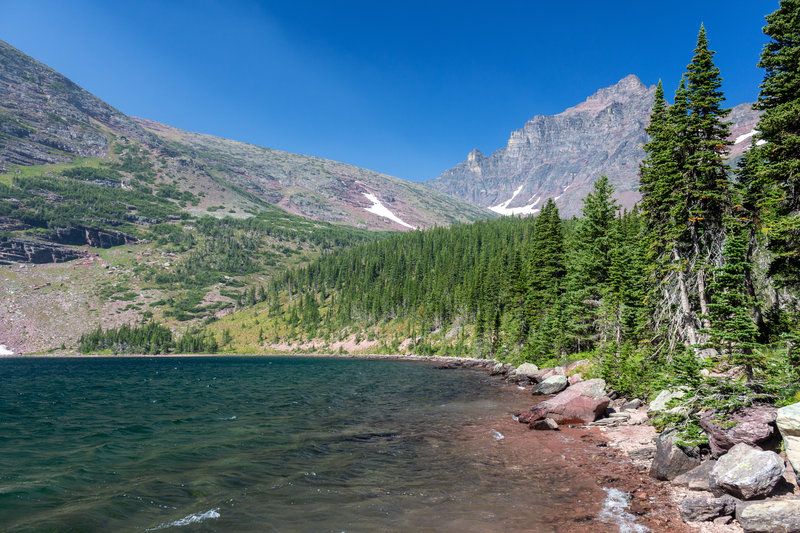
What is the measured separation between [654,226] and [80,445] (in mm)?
36550

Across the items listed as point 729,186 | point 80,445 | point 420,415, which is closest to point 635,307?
point 729,186

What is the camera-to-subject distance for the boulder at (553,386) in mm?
31672

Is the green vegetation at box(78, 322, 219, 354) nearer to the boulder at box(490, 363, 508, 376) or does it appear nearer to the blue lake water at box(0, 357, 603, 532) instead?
the boulder at box(490, 363, 508, 376)

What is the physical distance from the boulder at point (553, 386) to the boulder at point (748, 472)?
21548 mm

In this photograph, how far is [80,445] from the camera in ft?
62.3

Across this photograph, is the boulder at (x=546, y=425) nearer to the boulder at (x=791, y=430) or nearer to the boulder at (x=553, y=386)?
the boulder at (x=553, y=386)

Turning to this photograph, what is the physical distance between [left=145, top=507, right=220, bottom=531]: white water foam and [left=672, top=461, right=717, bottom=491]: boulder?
14.4m

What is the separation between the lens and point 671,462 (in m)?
12.6

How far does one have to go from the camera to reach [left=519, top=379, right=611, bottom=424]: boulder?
21891mm

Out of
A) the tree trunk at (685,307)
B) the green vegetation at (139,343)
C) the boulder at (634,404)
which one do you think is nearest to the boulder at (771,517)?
the tree trunk at (685,307)

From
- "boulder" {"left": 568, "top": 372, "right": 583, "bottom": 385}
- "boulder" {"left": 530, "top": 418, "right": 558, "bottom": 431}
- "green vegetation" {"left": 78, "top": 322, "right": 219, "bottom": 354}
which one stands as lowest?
"green vegetation" {"left": 78, "top": 322, "right": 219, "bottom": 354}

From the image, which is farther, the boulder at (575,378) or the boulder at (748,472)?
the boulder at (575,378)

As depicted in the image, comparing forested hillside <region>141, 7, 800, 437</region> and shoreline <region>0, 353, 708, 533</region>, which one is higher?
forested hillside <region>141, 7, 800, 437</region>

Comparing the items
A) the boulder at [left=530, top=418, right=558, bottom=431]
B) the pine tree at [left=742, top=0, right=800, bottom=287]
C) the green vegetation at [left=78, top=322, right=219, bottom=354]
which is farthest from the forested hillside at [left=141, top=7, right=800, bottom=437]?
the green vegetation at [left=78, top=322, right=219, bottom=354]
